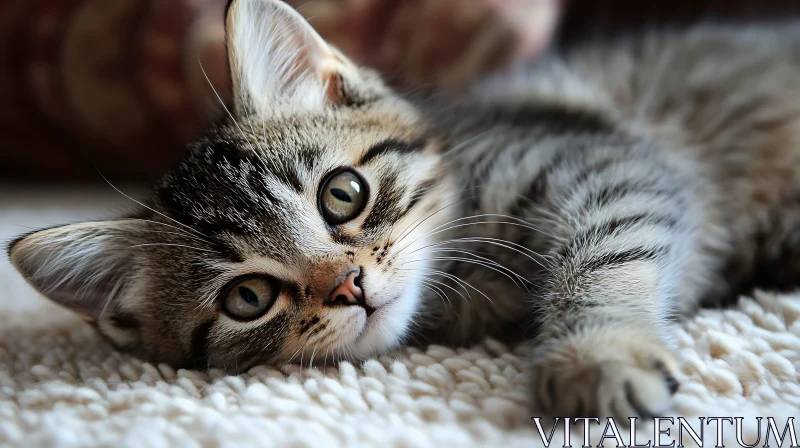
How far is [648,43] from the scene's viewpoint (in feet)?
4.71

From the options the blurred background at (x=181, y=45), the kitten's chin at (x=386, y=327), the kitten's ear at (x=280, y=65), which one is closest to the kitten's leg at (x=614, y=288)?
the kitten's chin at (x=386, y=327)

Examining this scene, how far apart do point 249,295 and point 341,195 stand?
19cm

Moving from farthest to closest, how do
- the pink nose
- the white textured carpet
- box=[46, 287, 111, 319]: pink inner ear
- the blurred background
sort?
the blurred background, box=[46, 287, 111, 319]: pink inner ear, the pink nose, the white textured carpet

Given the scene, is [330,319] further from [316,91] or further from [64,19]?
[64,19]

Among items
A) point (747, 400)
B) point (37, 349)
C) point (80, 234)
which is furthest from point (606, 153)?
point (37, 349)

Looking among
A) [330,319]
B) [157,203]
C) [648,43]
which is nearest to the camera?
[330,319]

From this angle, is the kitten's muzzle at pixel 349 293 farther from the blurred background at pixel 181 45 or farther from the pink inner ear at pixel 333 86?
the blurred background at pixel 181 45

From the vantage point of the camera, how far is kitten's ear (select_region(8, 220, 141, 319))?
82 cm

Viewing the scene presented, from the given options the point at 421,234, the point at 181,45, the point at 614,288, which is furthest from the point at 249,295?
the point at 181,45

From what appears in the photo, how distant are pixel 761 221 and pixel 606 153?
0.36 m

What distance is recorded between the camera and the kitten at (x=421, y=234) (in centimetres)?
77

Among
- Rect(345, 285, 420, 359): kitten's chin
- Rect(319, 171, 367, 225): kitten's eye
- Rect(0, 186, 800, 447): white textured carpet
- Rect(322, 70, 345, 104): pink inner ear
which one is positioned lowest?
Rect(0, 186, 800, 447): white textured carpet

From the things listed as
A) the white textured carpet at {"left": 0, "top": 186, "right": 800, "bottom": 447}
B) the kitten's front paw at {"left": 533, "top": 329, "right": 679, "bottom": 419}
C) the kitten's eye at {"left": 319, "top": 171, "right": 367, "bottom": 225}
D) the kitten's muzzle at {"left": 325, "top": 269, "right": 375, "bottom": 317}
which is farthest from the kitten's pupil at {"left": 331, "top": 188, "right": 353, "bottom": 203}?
the kitten's front paw at {"left": 533, "top": 329, "right": 679, "bottom": 419}

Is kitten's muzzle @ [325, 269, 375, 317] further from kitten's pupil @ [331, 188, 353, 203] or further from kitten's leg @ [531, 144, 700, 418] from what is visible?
kitten's leg @ [531, 144, 700, 418]
